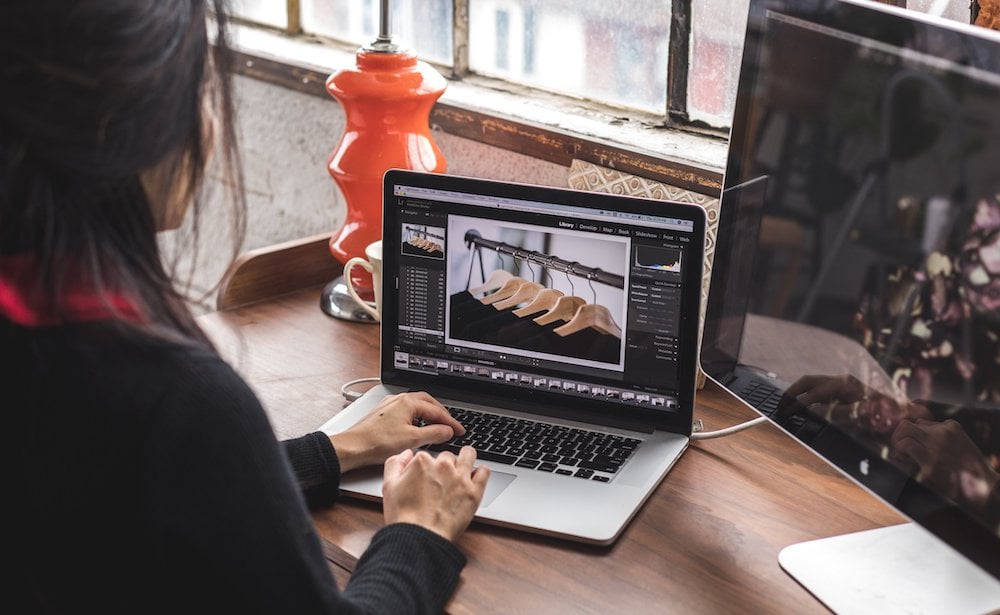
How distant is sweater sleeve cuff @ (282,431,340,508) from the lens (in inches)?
38.5

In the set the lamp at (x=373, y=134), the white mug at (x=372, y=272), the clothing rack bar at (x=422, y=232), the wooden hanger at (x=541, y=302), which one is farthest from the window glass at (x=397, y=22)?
the wooden hanger at (x=541, y=302)

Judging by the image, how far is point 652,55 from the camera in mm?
1514

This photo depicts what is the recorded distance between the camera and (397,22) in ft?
6.07

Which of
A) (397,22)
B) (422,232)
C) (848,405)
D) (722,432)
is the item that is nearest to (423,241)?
(422,232)

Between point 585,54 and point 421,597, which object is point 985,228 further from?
point 585,54

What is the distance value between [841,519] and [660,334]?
24 centimetres

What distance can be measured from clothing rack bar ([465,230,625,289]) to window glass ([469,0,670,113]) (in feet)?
1.70

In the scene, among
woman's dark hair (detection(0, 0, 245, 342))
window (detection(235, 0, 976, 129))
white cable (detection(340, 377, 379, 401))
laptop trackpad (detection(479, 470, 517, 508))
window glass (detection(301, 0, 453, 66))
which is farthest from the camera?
window glass (detection(301, 0, 453, 66))

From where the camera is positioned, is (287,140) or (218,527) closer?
(218,527)

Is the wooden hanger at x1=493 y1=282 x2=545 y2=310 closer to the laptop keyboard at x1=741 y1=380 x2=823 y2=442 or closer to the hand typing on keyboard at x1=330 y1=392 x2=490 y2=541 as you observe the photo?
the hand typing on keyboard at x1=330 y1=392 x2=490 y2=541

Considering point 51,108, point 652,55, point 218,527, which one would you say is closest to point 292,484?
point 218,527

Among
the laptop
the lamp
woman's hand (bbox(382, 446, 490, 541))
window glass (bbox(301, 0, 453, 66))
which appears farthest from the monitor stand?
window glass (bbox(301, 0, 453, 66))

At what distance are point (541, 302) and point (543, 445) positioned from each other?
0.15 meters

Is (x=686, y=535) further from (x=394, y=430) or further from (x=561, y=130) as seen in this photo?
(x=561, y=130)
